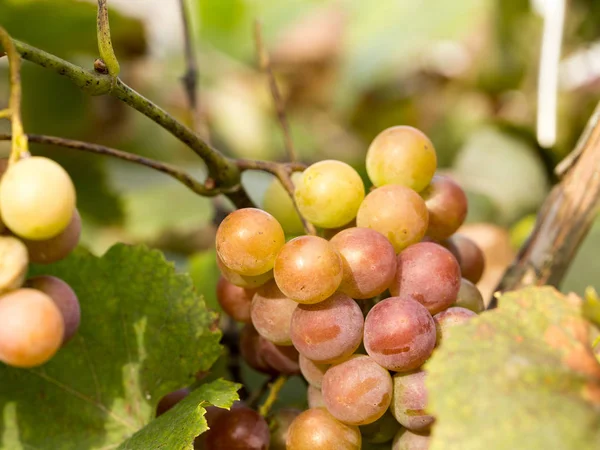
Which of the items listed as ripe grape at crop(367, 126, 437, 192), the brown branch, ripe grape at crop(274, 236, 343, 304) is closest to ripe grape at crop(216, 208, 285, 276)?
ripe grape at crop(274, 236, 343, 304)

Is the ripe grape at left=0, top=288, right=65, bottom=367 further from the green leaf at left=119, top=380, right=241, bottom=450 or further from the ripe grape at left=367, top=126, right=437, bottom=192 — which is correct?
the ripe grape at left=367, top=126, right=437, bottom=192

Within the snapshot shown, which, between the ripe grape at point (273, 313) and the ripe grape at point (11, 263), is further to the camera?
the ripe grape at point (273, 313)

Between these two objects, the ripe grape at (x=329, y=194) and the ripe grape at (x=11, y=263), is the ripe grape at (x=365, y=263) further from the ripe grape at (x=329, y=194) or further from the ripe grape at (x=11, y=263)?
the ripe grape at (x=11, y=263)

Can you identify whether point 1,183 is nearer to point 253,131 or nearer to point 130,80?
point 130,80

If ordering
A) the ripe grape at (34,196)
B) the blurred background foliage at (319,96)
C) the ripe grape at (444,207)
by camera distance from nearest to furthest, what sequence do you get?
the ripe grape at (34,196) → the ripe grape at (444,207) → the blurred background foliage at (319,96)

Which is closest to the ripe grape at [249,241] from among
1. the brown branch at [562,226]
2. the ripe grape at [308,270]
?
the ripe grape at [308,270]

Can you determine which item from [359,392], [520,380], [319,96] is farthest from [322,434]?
[319,96]

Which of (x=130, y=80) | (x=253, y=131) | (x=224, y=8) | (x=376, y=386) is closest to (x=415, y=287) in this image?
(x=376, y=386)
